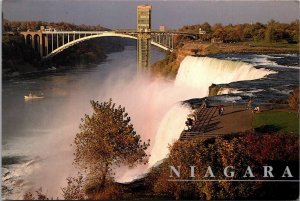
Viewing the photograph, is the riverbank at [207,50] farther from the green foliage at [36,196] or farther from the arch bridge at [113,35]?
the green foliage at [36,196]

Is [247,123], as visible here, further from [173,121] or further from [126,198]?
[126,198]

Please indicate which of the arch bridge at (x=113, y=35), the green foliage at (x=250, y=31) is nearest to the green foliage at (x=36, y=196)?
the arch bridge at (x=113, y=35)

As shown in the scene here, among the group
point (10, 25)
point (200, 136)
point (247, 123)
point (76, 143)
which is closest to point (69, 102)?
point (76, 143)

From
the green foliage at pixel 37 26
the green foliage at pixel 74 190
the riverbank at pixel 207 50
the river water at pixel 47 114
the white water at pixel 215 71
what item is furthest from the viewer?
the white water at pixel 215 71

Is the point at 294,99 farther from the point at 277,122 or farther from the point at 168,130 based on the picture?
the point at 168,130

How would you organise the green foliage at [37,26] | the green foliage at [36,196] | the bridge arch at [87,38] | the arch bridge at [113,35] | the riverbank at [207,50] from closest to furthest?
the green foliage at [36,196] < the green foliage at [37,26] < the arch bridge at [113,35] < the bridge arch at [87,38] < the riverbank at [207,50]

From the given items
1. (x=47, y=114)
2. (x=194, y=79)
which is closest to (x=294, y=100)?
(x=194, y=79)

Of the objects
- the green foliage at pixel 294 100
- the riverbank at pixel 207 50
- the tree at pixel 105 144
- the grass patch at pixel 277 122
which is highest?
the riverbank at pixel 207 50
